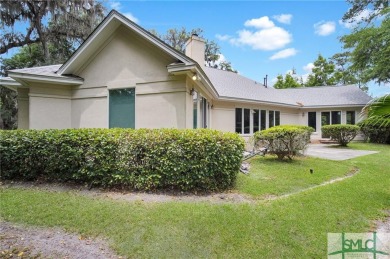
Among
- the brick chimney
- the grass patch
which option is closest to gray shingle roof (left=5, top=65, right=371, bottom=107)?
the brick chimney

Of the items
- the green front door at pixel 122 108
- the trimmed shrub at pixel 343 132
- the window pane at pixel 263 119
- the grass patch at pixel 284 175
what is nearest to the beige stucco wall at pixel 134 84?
the green front door at pixel 122 108

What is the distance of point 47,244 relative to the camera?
3.71 metres

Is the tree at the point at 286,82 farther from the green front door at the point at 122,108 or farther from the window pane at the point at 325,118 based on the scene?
the green front door at the point at 122,108

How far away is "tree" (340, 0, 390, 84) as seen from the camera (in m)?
18.4

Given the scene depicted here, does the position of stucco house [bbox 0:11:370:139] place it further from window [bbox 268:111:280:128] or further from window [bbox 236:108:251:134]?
window [bbox 268:111:280:128]

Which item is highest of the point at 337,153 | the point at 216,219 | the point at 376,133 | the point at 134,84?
the point at 134,84

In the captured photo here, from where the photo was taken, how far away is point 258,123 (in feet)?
56.3

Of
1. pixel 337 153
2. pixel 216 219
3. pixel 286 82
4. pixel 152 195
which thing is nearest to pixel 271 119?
pixel 337 153

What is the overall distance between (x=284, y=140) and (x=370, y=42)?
1664cm

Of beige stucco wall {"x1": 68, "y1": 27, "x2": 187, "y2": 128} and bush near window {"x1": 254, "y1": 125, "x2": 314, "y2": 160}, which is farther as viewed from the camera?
bush near window {"x1": 254, "y1": 125, "x2": 314, "y2": 160}

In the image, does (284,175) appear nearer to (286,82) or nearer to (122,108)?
(122,108)

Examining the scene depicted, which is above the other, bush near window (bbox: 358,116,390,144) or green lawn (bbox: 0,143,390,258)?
bush near window (bbox: 358,116,390,144)

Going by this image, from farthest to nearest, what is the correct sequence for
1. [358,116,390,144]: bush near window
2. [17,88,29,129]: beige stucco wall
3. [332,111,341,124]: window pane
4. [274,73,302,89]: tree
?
[274,73,302,89]: tree → [332,111,341,124]: window pane → [358,116,390,144]: bush near window → [17,88,29,129]: beige stucco wall
